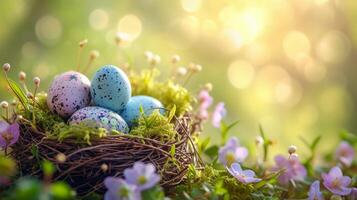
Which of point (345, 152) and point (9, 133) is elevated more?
point (9, 133)

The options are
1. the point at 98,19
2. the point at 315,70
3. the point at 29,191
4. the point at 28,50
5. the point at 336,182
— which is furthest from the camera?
the point at 315,70

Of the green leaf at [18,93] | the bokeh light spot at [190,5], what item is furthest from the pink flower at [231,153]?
the bokeh light spot at [190,5]

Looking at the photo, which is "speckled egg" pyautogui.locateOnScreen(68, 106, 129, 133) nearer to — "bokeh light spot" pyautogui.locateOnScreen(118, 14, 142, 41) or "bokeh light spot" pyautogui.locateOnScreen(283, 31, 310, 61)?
"bokeh light spot" pyautogui.locateOnScreen(118, 14, 142, 41)

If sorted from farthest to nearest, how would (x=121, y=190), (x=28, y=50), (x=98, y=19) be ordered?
(x=98, y=19), (x=28, y=50), (x=121, y=190)

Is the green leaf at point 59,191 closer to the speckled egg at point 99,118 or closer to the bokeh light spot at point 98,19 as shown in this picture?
the speckled egg at point 99,118

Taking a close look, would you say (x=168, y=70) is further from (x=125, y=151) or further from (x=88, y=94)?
(x=125, y=151)

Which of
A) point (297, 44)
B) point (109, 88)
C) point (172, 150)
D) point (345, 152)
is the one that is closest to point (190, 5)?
point (297, 44)

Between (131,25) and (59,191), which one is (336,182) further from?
(131,25)
